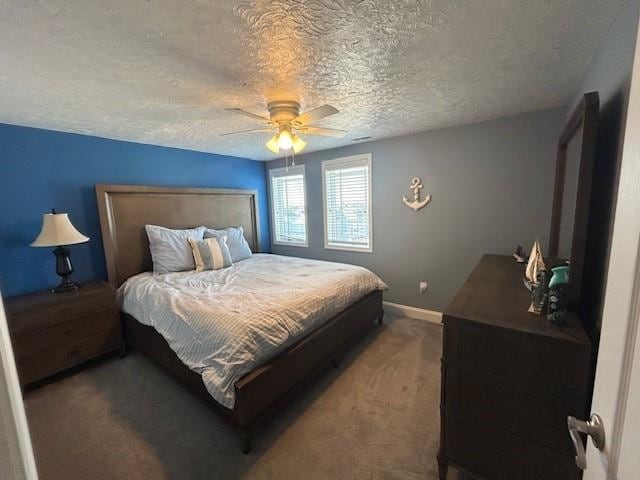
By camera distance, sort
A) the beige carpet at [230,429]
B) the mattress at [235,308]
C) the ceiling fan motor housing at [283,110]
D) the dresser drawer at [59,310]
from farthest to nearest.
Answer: the dresser drawer at [59,310]
the ceiling fan motor housing at [283,110]
the mattress at [235,308]
the beige carpet at [230,429]

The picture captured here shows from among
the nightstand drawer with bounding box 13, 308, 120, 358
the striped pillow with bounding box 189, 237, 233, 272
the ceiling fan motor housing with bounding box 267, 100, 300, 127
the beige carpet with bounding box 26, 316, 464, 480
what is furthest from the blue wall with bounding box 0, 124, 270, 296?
the ceiling fan motor housing with bounding box 267, 100, 300, 127

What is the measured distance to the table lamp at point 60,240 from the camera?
7.52ft

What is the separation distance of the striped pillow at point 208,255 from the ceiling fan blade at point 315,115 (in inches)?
71.5

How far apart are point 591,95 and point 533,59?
1.94 feet

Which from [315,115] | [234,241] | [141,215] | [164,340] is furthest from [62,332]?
[315,115]

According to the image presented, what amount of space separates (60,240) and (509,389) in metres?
3.29

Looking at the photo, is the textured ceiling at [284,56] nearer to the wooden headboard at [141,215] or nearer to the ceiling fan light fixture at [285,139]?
the ceiling fan light fixture at [285,139]

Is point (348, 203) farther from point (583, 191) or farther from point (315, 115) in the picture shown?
point (583, 191)

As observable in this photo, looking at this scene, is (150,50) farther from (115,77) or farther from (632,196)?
(632,196)

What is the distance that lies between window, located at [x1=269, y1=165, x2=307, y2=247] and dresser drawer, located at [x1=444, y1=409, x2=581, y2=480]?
3302 mm

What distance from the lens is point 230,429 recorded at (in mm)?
1807

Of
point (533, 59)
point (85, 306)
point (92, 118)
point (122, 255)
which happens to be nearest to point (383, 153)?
point (533, 59)

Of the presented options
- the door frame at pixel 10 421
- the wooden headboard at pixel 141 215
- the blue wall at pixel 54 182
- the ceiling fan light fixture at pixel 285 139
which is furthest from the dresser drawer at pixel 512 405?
the blue wall at pixel 54 182

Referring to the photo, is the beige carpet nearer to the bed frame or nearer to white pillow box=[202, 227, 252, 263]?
the bed frame
